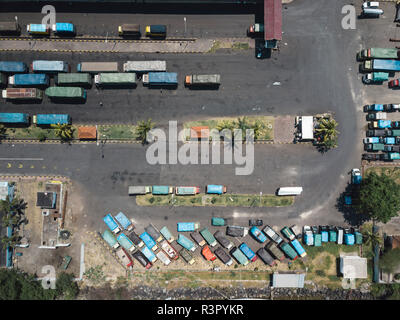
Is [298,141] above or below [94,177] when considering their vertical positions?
above

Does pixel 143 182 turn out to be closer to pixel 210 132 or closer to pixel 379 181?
pixel 210 132

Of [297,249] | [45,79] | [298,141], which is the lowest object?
[297,249]

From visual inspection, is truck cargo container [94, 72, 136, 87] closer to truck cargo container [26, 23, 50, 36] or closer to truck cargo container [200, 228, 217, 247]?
truck cargo container [26, 23, 50, 36]

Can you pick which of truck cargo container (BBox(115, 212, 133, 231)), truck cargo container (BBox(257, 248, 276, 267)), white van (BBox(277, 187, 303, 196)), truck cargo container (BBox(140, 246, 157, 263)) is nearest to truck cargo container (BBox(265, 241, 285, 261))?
truck cargo container (BBox(257, 248, 276, 267))

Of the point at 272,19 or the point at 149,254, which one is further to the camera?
the point at 149,254

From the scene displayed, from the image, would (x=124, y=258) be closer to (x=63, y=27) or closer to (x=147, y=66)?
(x=147, y=66)

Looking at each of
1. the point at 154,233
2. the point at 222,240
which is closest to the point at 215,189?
the point at 222,240

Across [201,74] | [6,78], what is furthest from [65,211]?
[201,74]
